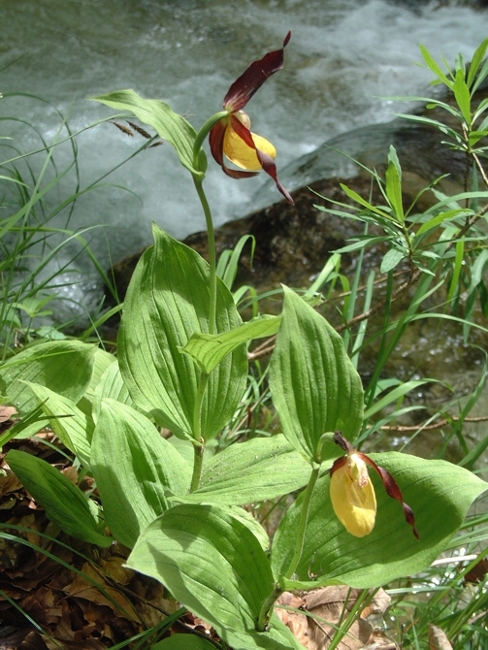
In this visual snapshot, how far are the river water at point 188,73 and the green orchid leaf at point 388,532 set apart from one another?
7.59ft

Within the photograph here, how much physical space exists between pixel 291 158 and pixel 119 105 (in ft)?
10.6

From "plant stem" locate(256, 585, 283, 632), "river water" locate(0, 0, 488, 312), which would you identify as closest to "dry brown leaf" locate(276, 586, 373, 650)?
"plant stem" locate(256, 585, 283, 632)

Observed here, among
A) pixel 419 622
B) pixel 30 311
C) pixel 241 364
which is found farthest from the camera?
pixel 30 311

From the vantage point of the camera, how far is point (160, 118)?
1.04 meters

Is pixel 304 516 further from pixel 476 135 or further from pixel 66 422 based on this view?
pixel 476 135

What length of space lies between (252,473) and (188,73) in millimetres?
4107

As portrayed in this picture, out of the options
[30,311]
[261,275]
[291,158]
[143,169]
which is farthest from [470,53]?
[30,311]

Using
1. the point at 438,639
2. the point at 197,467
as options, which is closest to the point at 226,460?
the point at 197,467

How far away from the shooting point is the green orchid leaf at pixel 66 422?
3.94 ft

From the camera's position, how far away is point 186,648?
1.07m

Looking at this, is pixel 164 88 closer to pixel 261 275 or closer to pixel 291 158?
pixel 291 158

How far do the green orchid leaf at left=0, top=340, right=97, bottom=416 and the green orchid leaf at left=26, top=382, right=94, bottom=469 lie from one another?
0.10m

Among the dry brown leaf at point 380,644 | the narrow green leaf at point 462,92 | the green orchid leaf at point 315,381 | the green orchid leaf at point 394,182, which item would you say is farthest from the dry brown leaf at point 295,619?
the narrow green leaf at point 462,92

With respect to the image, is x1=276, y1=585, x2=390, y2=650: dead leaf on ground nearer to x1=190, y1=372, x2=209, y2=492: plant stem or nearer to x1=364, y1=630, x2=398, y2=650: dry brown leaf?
x1=364, y1=630, x2=398, y2=650: dry brown leaf
